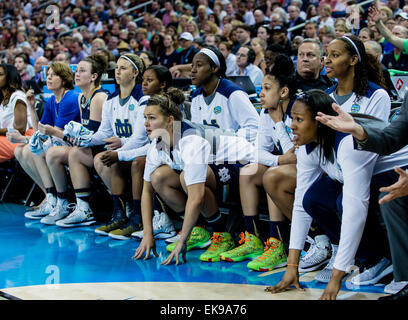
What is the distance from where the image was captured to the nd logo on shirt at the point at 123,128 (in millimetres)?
5008

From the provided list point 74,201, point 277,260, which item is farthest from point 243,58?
point 277,260

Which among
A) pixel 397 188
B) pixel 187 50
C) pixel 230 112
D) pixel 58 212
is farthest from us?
pixel 187 50

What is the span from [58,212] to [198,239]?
1622mm

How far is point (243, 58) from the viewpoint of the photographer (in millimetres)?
7199

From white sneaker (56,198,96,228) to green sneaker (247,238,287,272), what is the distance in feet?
6.53

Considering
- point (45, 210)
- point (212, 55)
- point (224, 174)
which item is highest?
point (212, 55)

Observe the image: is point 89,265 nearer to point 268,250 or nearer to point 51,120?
point 268,250

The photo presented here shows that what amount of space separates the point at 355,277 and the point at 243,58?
4364mm

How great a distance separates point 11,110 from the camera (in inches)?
239

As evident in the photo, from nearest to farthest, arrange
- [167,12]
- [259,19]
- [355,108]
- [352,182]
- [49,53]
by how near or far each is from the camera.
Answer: [352,182], [355,108], [259,19], [49,53], [167,12]

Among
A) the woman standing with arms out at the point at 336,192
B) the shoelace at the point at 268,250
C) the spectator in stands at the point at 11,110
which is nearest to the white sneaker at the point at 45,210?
the spectator in stands at the point at 11,110

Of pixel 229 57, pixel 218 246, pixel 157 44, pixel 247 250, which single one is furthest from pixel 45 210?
pixel 157 44

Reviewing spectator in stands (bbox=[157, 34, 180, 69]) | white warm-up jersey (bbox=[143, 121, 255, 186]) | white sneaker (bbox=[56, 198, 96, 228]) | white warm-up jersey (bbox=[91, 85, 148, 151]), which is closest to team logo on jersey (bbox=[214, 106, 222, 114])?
white warm-up jersey (bbox=[143, 121, 255, 186])

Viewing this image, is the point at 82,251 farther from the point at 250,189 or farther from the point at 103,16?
the point at 103,16
